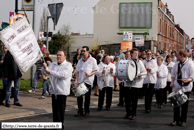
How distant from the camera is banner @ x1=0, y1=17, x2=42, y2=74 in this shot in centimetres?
577

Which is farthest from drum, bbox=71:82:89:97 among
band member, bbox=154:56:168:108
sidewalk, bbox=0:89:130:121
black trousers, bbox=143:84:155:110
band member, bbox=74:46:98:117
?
band member, bbox=154:56:168:108

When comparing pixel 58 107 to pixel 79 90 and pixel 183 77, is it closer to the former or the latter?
pixel 79 90

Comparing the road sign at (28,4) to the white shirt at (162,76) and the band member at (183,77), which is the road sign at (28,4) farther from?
the band member at (183,77)

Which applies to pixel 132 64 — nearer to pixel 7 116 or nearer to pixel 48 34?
pixel 7 116

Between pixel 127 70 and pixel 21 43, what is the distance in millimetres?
3702

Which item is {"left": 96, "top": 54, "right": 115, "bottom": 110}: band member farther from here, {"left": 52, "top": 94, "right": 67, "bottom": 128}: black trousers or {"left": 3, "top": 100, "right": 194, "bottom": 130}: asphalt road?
{"left": 52, "top": 94, "right": 67, "bottom": 128}: black trousers

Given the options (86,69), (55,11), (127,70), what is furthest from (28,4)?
(127,70)

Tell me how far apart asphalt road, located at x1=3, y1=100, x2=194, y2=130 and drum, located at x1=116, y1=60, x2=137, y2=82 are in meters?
1.20

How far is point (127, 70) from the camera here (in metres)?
8.73

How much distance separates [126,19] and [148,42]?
12.6 m

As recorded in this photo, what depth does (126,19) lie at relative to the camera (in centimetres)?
4603

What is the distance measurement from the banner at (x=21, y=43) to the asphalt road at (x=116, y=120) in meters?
2.24

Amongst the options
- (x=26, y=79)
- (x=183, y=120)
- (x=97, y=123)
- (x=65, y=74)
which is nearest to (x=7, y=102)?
(x=97, y=123)

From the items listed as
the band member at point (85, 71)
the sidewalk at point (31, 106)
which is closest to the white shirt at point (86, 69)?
the band member at point (85, 71)
